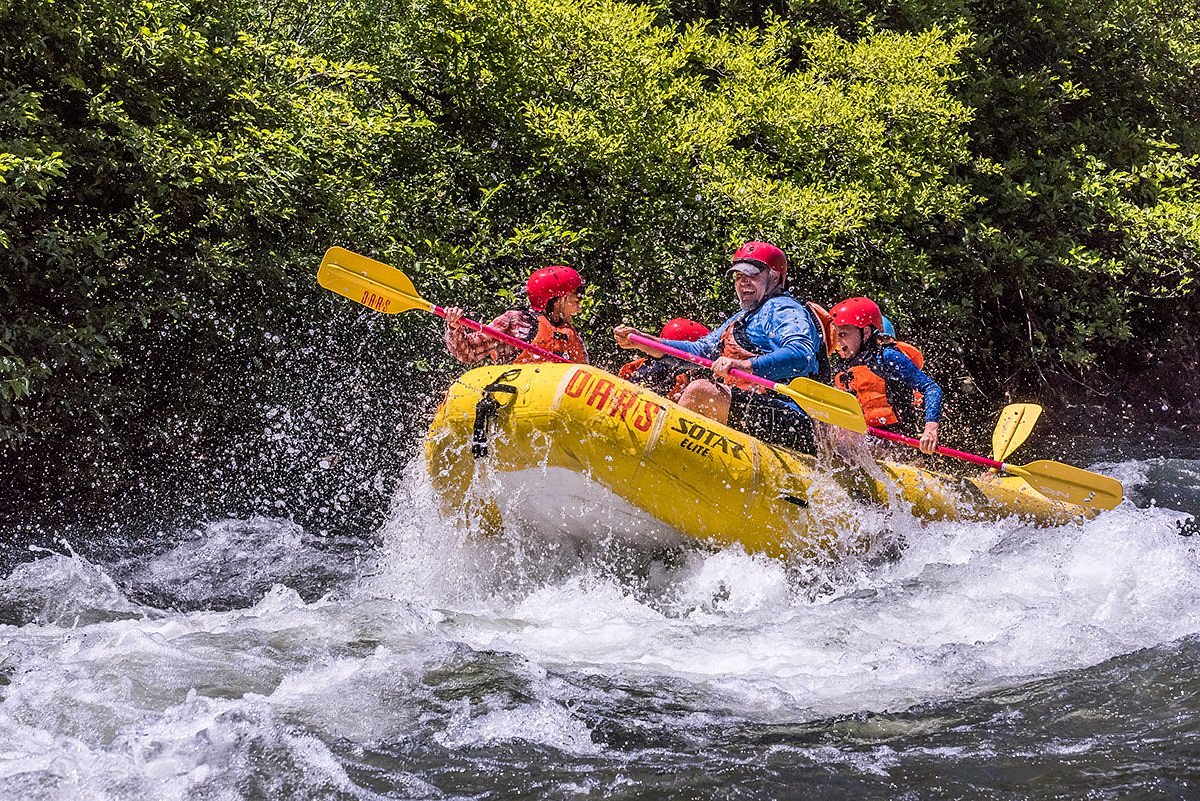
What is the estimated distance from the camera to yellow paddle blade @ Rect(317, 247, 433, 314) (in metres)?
5.79

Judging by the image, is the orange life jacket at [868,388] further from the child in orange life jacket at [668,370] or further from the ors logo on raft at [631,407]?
the ors logo on raft at [631,407]

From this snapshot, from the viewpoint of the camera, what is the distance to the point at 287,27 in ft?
26.3

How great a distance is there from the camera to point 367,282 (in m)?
5.83

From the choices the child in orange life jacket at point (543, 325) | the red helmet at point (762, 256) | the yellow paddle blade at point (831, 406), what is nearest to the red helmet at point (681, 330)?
the child in orange life jacket at point (543, 325)

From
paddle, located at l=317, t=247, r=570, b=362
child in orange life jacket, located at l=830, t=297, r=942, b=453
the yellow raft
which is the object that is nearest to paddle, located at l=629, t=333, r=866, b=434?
the yellow raft

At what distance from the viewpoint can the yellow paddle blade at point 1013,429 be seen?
21.4 feet

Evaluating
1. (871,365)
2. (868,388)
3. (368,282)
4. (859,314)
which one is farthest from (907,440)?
(368,282)

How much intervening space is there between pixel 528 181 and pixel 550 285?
2235 mm

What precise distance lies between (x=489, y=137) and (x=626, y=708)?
5.63m

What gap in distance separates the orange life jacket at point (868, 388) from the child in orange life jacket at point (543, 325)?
5.23 ft

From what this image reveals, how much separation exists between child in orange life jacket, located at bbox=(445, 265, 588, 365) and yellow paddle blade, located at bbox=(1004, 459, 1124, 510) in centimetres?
240

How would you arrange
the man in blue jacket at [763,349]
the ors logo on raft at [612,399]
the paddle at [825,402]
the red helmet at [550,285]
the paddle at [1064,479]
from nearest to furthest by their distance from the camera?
the ors logo on raft at [612,399] → the paddle at [825,402] → the man in blue jacket at [763,349] → the paddle at [1064,479] → the red helmet at [550,285]

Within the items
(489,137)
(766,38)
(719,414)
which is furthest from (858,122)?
(719,414)

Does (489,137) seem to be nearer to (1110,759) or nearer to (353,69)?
(353,69)
